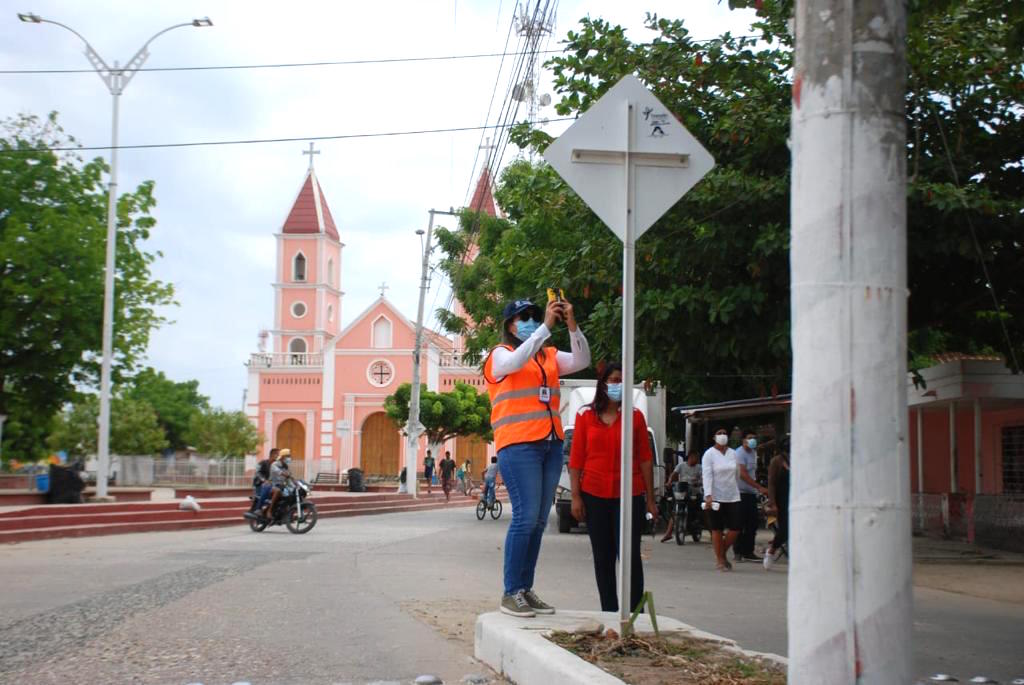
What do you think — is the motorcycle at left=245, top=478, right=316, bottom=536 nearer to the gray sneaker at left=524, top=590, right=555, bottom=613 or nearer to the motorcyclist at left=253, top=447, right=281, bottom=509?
the motorcyclist at left=253, top=447, right=281, bottom=509

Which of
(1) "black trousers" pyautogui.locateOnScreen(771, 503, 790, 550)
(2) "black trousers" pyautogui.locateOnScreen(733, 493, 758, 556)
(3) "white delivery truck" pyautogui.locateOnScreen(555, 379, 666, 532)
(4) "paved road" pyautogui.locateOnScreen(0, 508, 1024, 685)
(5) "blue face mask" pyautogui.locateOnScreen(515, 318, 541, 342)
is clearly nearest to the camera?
(4) "paved road" pyautogui.locateOnScreen(0, 508, 1024, 685)

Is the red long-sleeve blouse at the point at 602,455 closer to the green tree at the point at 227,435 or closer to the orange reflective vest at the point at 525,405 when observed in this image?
the orange reflective vest at the point at 525,405

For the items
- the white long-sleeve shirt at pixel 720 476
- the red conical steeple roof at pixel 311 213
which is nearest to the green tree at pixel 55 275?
the white long-sleeve shirt at pixel 720 476

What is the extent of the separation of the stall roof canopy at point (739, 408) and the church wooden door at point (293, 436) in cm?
4878

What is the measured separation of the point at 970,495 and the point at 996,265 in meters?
7.96

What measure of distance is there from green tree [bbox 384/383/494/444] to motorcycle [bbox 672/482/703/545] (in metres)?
36.3

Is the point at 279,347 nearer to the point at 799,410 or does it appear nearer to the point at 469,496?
the point at 469,496

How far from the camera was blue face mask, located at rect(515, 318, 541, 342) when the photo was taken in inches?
263

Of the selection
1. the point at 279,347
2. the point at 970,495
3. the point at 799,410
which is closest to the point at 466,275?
the point at 970,495

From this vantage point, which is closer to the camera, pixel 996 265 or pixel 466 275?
pixel 996 265

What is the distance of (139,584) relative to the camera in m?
10.3

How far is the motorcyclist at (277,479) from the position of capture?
20.8 meters

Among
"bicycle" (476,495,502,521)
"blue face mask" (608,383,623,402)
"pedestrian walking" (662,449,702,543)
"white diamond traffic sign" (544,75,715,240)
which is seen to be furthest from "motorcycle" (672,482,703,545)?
"white diamond traffic sign" (544,75,715,240)

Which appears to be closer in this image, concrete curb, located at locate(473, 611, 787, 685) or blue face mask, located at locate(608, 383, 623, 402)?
concrete curb, located at locate(473, 611, 787, 685)
